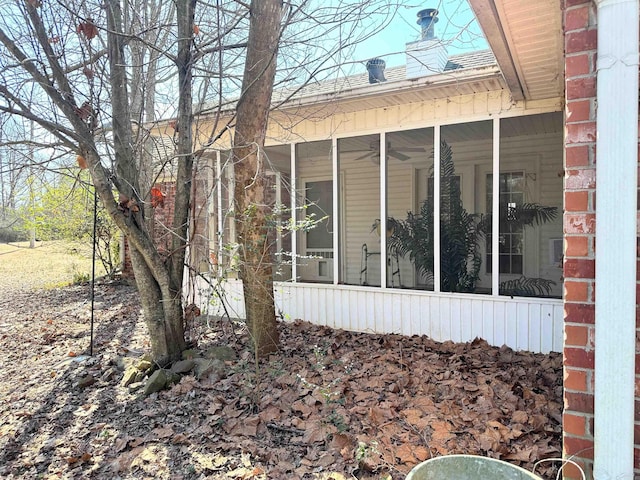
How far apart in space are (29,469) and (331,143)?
4.94 m

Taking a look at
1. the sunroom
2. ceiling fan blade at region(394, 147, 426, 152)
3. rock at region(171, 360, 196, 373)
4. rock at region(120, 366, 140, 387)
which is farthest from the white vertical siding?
ceiling fan blade at region(394, 147, 426, 152)

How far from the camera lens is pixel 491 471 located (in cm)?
172

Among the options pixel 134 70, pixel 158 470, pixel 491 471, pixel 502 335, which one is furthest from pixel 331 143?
pixel 491 471

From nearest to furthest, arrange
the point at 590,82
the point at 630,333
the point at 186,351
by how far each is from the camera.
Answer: the point at 630,333
the point at 590,82
the point at 186,351

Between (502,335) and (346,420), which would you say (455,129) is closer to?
(502,335)

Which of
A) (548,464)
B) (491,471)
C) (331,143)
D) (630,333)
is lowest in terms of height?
(548,464)

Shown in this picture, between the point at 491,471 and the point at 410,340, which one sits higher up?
the point at 491,471

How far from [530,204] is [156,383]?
18.4ft

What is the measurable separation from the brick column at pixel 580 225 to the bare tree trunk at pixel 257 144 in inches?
115

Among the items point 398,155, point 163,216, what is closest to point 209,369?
point 398,155

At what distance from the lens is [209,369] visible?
13.6 feet

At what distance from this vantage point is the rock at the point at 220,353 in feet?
14.5

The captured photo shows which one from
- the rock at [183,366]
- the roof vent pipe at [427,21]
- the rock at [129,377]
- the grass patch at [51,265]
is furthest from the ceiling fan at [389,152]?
the grass patch at [51,265]

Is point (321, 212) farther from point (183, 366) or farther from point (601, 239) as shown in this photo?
point (601, 239)
